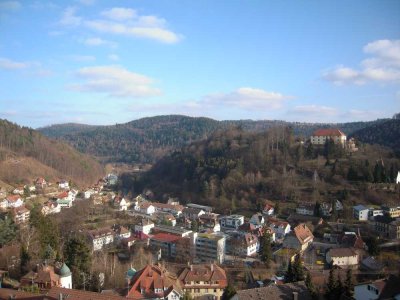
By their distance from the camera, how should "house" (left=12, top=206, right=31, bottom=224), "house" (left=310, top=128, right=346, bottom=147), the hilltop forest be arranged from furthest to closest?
"house" (left=310, top=128, right=346, bottom=147), the hilltop forest, "house" (left=12, top=206, right=31, bottom=224)

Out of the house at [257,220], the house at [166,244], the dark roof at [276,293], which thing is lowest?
the house at [166,244]

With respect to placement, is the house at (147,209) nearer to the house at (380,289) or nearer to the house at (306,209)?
the house at (306,209)

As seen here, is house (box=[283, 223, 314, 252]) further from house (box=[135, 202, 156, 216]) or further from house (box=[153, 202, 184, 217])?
house (box=[135, 202, 156, 216])

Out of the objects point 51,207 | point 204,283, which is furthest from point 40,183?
point 204,283

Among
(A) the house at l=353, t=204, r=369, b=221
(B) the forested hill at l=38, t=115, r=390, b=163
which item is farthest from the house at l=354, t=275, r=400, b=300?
(B) the forested hill at l=38, t=115, r=390, b=163

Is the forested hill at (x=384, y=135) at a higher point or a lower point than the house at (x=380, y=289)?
higher

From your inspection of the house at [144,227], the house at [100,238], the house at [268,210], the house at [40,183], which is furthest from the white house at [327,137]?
the house at [40,183]

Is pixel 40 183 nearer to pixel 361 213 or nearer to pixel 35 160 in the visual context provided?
pixel 35 160
